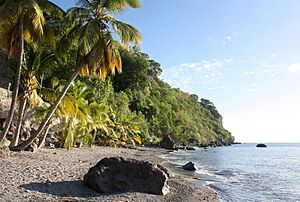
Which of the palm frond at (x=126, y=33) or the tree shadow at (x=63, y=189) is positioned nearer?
the tree shadow at (x=63, y=189)

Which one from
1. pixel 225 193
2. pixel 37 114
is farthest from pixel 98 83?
pixel 225 193

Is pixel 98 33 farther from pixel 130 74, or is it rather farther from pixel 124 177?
pixel 130 74

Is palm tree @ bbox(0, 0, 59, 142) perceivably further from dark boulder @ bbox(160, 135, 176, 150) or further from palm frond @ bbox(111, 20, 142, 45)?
dark boulder @ bbox(160, 135, 176, 150)

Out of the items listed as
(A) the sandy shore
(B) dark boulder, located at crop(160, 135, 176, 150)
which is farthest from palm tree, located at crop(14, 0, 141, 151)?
(B) dark boulder, located at crop(160, 135, 176, 150)

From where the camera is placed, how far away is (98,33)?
17.0m

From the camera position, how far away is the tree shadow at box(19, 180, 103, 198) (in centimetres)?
1071

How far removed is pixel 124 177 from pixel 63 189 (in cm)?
243

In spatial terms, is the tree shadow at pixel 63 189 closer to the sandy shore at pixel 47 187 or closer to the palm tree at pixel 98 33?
the sandy shore at pixel 47 187

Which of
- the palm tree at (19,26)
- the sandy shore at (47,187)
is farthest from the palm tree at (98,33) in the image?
the sandy shore at (47,187)

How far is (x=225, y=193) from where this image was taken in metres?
17.5

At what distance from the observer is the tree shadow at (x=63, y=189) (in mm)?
10711

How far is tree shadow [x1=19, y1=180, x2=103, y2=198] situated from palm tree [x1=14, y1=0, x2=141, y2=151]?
597 centimetres

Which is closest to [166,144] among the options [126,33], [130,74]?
[130,74]

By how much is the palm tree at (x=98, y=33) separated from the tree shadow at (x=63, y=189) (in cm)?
597
